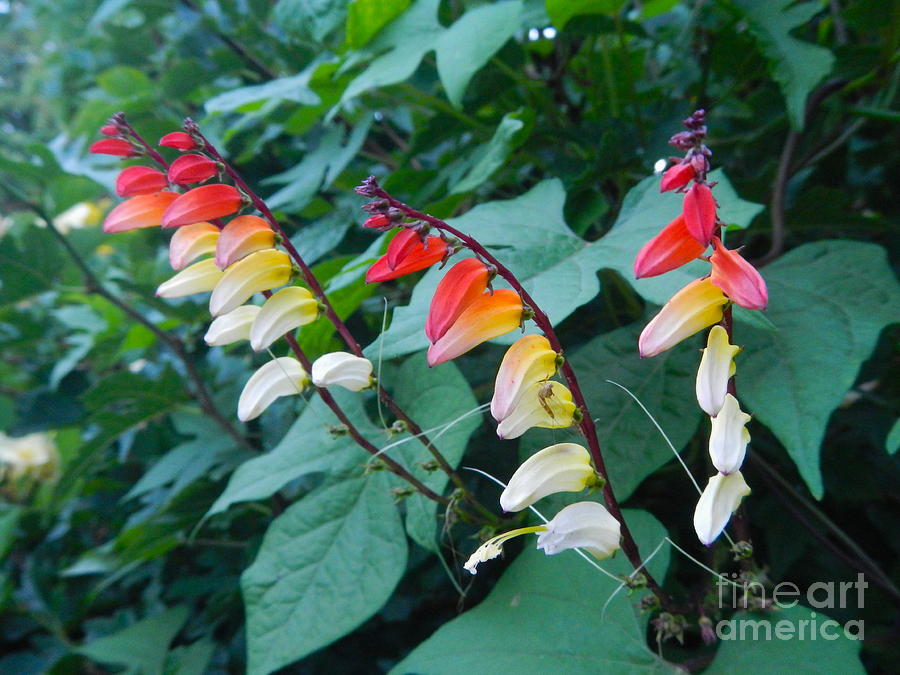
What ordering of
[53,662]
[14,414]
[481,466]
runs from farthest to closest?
[14,414]
[53,662]
[481,466]

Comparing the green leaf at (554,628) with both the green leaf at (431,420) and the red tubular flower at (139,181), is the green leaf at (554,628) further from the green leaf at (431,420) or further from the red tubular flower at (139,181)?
the red tubular flower at (139,181)

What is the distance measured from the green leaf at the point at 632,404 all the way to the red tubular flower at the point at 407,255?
194 mm

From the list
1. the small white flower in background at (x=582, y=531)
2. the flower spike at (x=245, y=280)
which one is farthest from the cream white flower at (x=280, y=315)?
the small white flower in background at (x=582, y=531)

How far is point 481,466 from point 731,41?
611 millimetres

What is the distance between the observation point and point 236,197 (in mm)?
517

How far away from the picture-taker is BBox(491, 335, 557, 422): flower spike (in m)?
0.40

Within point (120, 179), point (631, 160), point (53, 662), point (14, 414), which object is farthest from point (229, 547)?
point (631, 160)

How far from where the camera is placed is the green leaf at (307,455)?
2.23 feet

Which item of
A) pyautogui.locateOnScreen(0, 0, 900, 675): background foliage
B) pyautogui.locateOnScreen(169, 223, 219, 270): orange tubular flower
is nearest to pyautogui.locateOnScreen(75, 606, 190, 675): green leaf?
pyautogui.locateOnScreen(0, 0, 900, 675): background foliage

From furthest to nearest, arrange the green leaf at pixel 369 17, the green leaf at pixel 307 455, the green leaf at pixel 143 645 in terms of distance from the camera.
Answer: the green leaf at pixel 143 645 < the green leaf at pixel 369 17 < the green leaf at pixel 307 455

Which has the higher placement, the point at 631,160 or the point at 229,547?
the point at 631,160

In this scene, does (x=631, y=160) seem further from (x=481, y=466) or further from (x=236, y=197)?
Answer: (x=236, y=197)

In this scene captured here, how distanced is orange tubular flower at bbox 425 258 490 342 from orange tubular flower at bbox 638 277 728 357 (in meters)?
0.10

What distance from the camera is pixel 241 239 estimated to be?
1.60 ft
